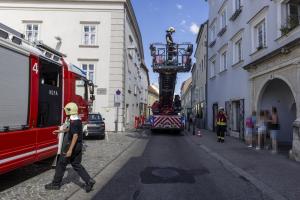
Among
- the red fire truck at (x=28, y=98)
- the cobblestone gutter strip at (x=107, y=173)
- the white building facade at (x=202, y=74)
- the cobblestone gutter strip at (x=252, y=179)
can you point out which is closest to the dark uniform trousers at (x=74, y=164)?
the cobblestone gutter strip at (x=107, y=173)

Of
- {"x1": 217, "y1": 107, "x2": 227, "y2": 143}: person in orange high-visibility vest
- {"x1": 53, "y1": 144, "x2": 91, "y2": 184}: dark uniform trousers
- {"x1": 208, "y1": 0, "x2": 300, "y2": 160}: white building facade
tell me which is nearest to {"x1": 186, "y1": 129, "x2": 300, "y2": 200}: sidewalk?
{"x1": 208, "y1": 0, "x2": 300, "y2": 160}: white building facade

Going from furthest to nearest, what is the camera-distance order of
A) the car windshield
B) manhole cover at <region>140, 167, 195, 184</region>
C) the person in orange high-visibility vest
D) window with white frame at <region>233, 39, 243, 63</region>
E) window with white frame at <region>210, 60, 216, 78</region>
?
1. window with white frame at <region>210, 60, 216, 78</region>
2. window with white frame at <region>233, 39, 243, 63</region>
3. the car windshield
4. the person in orange high-visibility vest
5. manhole cover at <region>140, 167, 195, 184</region>

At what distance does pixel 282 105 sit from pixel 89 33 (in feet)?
48.0

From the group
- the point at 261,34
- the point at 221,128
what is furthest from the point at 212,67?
the point at 261,34

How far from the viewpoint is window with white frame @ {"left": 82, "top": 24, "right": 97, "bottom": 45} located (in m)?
26.6

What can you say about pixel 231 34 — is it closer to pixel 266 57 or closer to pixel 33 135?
pixel 266 57

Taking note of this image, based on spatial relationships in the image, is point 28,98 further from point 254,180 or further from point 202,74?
point 202,74

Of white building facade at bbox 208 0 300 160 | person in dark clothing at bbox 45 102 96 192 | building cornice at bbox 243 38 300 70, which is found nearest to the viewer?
person in dark clothing at bbox 45 102 96 192

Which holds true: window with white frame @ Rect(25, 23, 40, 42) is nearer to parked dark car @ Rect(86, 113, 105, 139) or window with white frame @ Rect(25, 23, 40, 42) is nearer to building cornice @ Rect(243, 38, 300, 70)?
parked dark car @ Rect(86, 113, 105, 139)

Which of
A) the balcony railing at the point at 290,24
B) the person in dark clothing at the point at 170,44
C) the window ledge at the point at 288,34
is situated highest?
the person in dark clothing at the point at 170,44

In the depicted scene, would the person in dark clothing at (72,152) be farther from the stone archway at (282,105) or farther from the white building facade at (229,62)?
the white building facade at (229,62)

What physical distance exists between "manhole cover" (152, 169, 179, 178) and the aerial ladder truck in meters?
14.2

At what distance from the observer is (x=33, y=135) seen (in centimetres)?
826

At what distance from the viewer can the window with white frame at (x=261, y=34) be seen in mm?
16938
